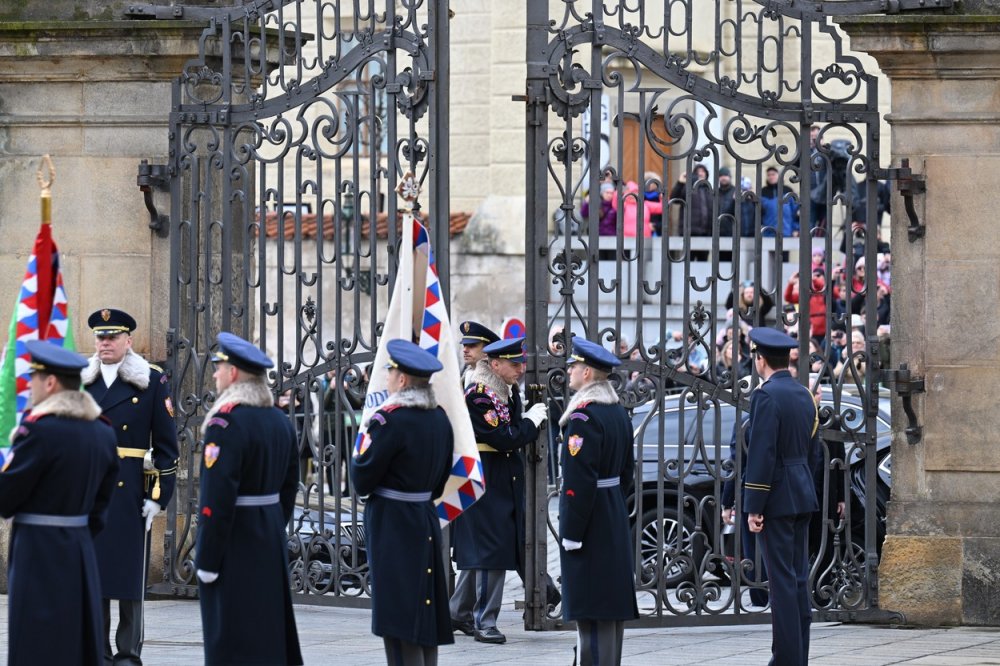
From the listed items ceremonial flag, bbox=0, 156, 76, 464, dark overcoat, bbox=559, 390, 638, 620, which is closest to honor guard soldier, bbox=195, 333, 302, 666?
ceremonial flag, bbox=0, 156, 76, 464

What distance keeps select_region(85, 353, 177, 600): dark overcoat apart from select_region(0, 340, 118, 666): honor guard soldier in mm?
1827

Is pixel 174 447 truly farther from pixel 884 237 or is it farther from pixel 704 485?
pixel 884 237

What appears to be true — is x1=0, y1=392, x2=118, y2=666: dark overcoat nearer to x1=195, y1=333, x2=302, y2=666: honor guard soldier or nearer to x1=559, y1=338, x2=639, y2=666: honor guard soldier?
x1=195, y1=333, x2=302, y2=666: honor guard soldier

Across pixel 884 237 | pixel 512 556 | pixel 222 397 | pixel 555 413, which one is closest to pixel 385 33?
pixel 555 413

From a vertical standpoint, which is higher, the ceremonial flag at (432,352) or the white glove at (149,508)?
the ceremonial flag at (432,352)

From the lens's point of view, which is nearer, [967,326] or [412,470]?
[412,470]

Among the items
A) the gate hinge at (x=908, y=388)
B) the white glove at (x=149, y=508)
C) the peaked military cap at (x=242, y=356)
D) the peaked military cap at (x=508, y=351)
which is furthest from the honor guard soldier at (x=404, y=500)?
the gate hinge at (x=908, y=388)

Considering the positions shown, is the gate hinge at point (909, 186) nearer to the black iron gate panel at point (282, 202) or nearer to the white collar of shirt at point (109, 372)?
the black iron gate panel at point (282, 202)

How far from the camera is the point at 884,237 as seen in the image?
24.3 metres

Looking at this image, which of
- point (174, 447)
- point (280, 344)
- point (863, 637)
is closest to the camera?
point (174, 447)

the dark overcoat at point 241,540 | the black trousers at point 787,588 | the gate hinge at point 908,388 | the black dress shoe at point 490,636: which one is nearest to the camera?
the dark overcoat at point 241,540

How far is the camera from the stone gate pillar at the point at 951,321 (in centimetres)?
1060

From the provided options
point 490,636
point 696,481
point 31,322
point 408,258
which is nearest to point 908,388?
point 696,481

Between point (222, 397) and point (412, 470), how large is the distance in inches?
35.1
